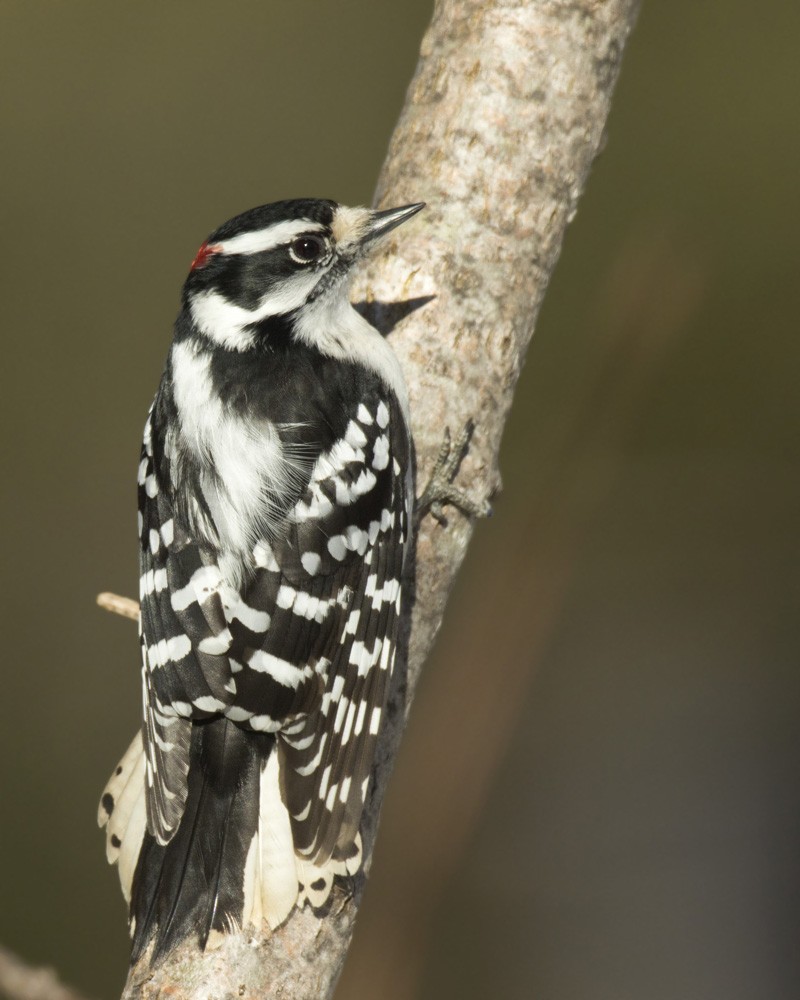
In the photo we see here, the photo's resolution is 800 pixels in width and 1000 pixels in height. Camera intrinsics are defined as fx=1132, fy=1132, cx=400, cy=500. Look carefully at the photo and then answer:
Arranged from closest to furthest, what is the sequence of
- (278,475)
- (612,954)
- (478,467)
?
(278,475)
(478,467)
(612,954)

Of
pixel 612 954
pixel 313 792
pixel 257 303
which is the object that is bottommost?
pixel 612 954

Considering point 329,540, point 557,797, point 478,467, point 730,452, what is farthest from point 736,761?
point 329,540

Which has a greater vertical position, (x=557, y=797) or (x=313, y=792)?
(x=313, y=792)

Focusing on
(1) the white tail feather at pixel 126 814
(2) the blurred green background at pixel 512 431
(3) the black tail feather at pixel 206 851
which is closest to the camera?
(3) the black tail feather at pixel 206 851

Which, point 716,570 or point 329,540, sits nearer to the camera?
point 329,540

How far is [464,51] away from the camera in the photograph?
3.02 m

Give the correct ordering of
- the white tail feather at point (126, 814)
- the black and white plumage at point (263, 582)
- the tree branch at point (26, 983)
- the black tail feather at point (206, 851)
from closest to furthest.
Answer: the tree branch at point (26, 983) < the black tail feather at point (206, 851) < the black and white plumage at point (263, 582) < the white tail feather at point (126, 814)

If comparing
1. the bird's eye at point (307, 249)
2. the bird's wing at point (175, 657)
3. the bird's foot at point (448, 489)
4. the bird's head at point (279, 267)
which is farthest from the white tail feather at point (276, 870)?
the bird's eye at point (307, 249)

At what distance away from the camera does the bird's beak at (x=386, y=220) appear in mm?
2828

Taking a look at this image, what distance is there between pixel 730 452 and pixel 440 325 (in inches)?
113

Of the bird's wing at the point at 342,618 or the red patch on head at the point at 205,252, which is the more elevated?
the red patch on head at the point at 205,252

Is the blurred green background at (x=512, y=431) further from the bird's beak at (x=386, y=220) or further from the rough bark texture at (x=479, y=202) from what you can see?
the bird's beak at (x=386, y=220)

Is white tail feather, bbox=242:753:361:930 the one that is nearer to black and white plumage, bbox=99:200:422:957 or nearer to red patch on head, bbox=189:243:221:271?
black and white plumage, bbox=99:200:422:957

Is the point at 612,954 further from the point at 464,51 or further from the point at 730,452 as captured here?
the point at 464,51
